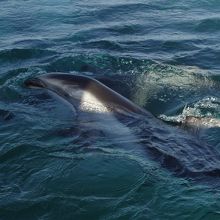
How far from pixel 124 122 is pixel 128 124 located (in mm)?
105

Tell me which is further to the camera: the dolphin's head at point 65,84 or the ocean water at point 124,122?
the dolphin's head at point 65,84

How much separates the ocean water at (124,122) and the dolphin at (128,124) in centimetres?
4

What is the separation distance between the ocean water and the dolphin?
36 millimetres

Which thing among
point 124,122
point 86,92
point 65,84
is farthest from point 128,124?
point 65,84

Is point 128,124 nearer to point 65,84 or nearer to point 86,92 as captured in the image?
point 86,92

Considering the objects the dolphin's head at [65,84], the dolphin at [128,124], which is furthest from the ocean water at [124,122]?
the dolphin's head at [65,84]

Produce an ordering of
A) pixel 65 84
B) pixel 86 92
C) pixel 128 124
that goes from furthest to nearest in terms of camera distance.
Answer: pixel 65 84, pixel 86 92, pixel 128 124

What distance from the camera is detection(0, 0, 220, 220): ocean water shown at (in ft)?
23.3

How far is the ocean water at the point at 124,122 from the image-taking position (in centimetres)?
711

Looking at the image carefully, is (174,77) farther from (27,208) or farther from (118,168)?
(27,208)

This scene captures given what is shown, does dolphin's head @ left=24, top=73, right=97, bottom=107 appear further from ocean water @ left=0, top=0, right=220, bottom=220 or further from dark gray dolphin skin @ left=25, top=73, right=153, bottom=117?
ocean water @ left=0, top=0, right=220, bottom=220

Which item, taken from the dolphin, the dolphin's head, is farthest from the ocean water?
the dolphin's head

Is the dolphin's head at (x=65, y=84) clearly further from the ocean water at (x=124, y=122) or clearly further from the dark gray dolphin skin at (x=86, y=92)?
the ocean water at (x=124, y=122)

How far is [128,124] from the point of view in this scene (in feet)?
→ 30.6
